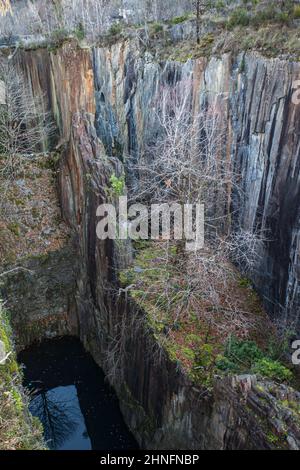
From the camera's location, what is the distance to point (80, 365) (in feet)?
50.9

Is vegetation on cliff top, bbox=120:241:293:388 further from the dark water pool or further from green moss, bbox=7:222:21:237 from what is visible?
green moss, bbox=7:222:21:237

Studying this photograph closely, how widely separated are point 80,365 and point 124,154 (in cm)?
926

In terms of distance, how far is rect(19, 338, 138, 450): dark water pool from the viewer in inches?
515

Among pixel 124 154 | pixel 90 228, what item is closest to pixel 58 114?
pixel 124 154

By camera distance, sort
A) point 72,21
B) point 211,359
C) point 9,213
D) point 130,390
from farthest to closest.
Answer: point 72,21 < point 9,213 < point 130,390 < point 211,359

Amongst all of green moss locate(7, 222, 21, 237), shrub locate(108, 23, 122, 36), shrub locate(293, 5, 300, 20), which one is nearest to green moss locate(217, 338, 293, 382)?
shrub locate(293, 5, 300, 20)

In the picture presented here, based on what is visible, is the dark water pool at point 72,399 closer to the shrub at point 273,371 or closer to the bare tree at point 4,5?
the shrub at point 273,371

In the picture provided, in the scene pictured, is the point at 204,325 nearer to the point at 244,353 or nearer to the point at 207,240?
the point at 244,353

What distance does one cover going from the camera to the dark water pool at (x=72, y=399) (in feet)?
42.9

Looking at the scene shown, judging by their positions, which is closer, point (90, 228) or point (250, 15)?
point (250, 15)

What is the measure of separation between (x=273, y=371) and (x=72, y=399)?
26.8 ft

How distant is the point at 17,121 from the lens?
62.4 feet

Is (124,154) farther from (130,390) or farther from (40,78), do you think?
(130,390)

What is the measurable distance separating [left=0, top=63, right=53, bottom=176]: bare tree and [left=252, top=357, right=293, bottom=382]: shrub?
1280 centimetres
